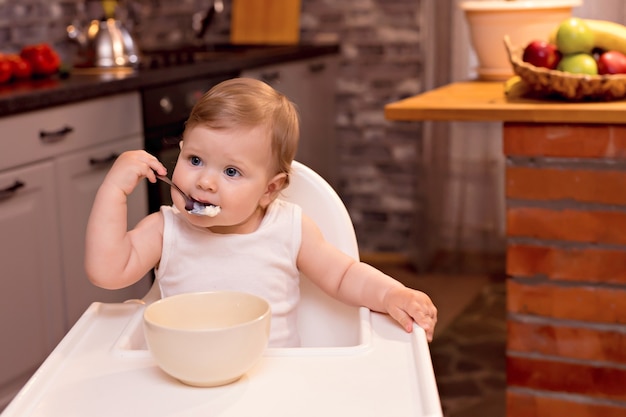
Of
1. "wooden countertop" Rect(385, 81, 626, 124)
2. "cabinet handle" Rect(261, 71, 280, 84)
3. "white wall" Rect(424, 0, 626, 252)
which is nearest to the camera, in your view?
"wooden countertop" Rect(385, 81, 626, 124)

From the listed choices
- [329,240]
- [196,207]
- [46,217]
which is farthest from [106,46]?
[196,207]

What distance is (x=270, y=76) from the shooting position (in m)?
3.38

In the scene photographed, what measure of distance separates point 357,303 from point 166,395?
1.26 ft

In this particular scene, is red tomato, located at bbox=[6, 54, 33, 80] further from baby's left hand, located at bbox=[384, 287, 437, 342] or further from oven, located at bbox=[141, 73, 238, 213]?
baby's left hand, located at bbox=[384, 287, 437, 342]

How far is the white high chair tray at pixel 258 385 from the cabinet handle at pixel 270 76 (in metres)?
2.31

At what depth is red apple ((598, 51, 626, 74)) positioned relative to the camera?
201 centimetres

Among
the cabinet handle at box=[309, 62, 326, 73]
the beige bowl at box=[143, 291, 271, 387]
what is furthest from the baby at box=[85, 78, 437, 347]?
the cabinet handle at box=[309, 62, 326, 73]

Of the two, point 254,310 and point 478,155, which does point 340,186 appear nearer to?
point 478,155

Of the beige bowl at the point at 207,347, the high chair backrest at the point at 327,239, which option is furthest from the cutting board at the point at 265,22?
the beige bowl at the point at 207,347

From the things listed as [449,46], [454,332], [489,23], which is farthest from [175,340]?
[449,46]

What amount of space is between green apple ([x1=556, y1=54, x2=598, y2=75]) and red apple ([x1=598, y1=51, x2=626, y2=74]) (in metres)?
0.02

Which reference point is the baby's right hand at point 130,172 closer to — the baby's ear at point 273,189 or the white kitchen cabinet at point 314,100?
the baby's ear at point 273,189

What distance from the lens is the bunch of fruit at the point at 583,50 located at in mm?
2020

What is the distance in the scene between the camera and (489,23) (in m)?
2.62
